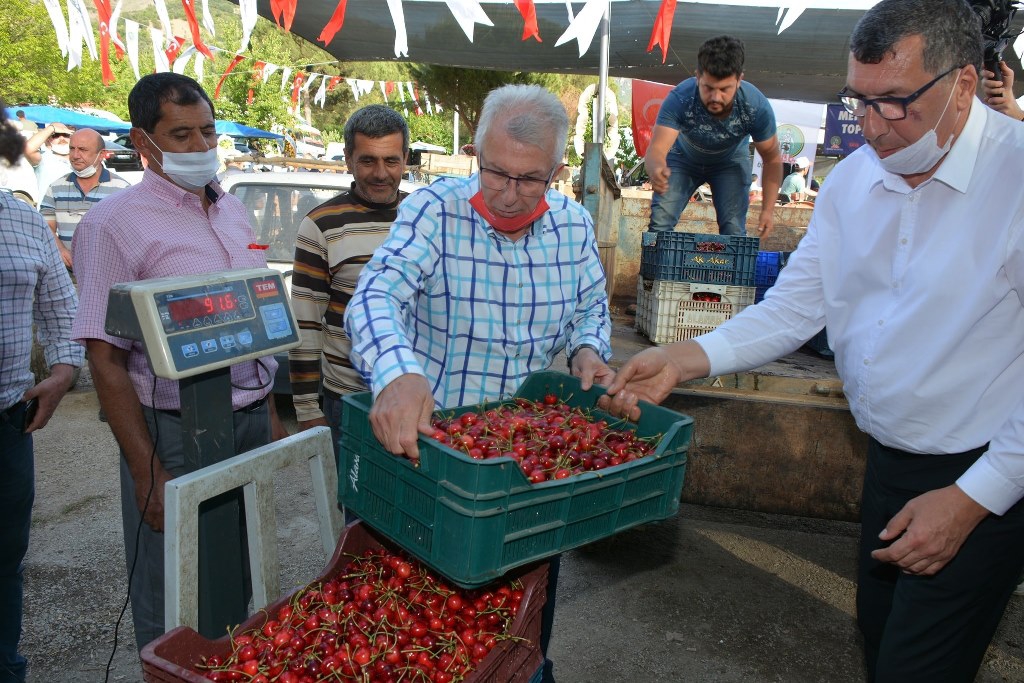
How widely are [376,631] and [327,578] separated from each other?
0.30 metres

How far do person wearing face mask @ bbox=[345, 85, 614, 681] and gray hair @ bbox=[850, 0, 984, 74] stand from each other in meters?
0.85

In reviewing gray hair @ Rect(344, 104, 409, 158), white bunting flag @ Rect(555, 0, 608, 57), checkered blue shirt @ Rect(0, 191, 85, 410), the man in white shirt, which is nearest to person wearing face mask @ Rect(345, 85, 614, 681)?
the man in white shirt

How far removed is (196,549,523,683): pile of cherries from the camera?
1.74m

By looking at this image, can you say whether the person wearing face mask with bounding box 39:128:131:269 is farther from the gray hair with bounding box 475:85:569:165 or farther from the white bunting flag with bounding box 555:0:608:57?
the gray hair with bounding box 475:85:569:165

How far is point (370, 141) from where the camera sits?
3.30 metres

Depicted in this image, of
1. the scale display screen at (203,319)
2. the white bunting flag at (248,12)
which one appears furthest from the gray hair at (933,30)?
the white bunting flag at (248,12)

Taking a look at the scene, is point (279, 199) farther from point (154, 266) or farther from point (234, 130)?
point (234, 130)

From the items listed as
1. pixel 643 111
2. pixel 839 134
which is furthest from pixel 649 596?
pixel 839 134

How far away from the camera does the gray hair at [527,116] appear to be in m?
2.15

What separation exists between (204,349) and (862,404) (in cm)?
177

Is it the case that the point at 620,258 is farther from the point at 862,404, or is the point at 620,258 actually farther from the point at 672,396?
the point at 862,404

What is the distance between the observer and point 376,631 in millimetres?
1870

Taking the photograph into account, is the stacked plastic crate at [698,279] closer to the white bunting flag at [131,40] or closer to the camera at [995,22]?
the camera at [995,22]

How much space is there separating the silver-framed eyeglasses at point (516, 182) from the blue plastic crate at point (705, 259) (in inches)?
108
